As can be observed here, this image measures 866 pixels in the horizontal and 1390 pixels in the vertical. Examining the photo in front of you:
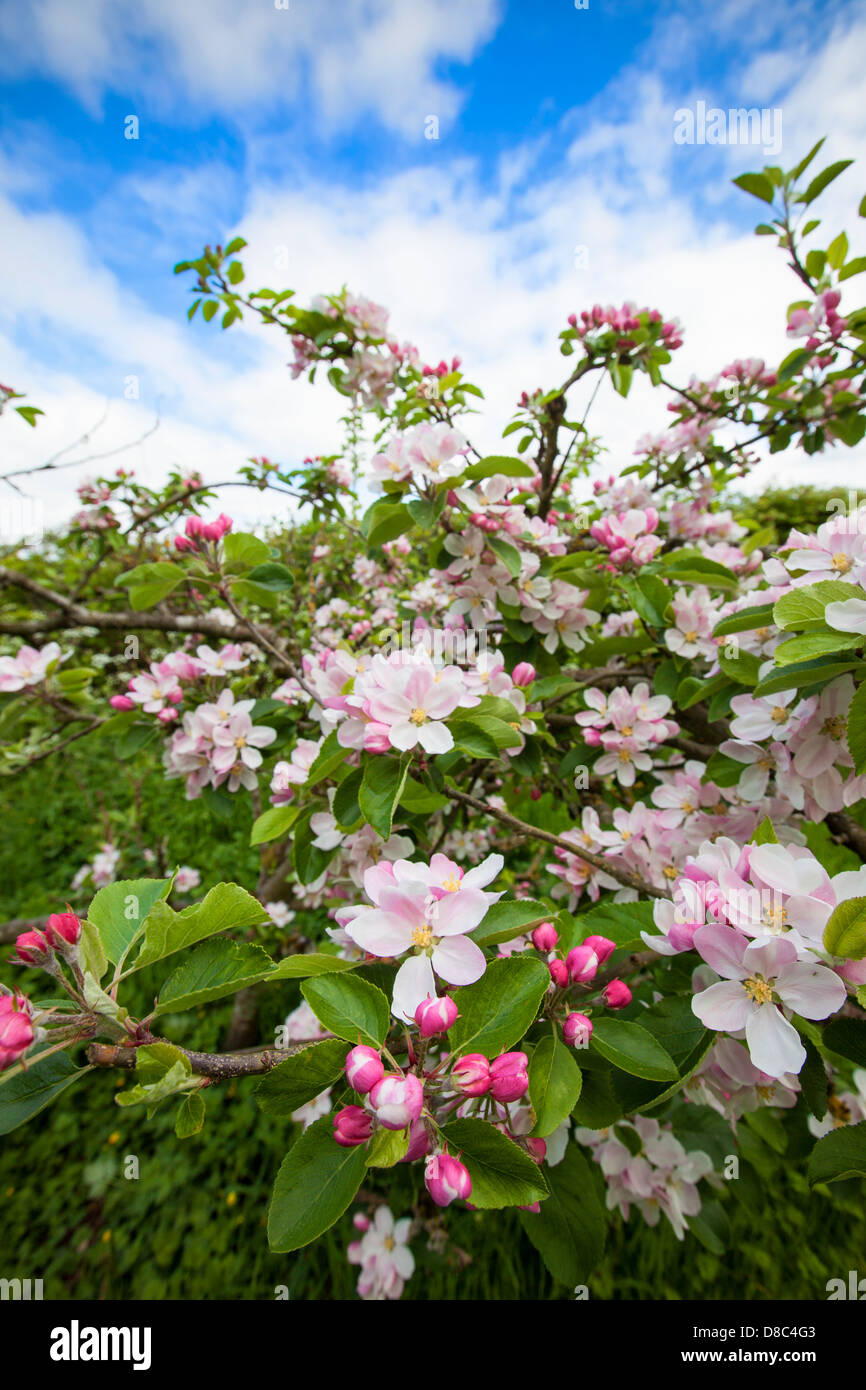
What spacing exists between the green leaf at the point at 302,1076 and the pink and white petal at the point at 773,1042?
0.42 meters

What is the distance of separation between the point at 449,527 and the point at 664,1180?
151cm

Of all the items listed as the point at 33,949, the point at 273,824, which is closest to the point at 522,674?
the point at 273,824

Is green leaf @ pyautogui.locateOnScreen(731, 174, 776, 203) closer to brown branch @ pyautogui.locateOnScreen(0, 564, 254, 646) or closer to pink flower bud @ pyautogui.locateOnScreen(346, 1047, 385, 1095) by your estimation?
brown branch @ pyautogui.locateOnScreen(0, 564, 254, 646)

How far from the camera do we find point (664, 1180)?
130 cm

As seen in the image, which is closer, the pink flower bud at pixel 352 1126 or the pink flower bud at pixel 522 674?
the pink flower bud at pixel 352 1126

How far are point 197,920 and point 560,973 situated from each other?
411mm

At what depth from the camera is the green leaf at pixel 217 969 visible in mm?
639

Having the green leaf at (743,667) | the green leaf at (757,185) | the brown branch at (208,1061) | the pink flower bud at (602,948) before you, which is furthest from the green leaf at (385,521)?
the green leaf at (757,185)

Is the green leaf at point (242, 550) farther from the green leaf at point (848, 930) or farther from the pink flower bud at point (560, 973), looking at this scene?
the green leaf at point (848, 930)

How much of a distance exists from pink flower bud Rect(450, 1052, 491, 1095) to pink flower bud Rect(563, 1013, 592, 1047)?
125 millimetres

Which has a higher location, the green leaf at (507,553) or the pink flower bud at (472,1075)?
the green leaf at (507,553)

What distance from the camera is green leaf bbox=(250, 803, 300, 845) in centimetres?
104

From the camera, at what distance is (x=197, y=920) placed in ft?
2.16
